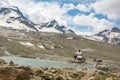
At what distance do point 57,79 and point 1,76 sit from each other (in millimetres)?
16644

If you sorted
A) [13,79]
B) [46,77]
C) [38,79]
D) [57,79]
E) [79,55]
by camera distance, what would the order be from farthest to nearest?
[79,55] → [57,79] → [46,77] → [38,79] → [13,79]

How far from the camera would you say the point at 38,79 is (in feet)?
109

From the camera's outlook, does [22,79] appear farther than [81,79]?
No

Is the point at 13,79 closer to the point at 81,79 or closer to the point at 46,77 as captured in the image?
the point at 46,77

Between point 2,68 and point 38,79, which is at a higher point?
point 2,68

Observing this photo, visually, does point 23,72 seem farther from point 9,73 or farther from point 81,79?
point 81,79

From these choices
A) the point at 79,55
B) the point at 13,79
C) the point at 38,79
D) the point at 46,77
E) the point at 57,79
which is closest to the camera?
the point at 13,79

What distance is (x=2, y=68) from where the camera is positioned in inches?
907

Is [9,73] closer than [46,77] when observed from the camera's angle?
Yes

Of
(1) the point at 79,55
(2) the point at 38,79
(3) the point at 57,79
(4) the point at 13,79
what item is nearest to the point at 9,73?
(4) the point at 13,79

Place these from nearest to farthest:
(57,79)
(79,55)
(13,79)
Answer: (13,79)
(57,79)
(79,55)

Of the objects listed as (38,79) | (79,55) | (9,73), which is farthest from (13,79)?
(79,55)

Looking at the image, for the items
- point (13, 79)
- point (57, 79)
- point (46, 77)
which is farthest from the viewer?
point (57, 79)

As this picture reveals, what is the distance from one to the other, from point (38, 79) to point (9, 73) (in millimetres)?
10532
